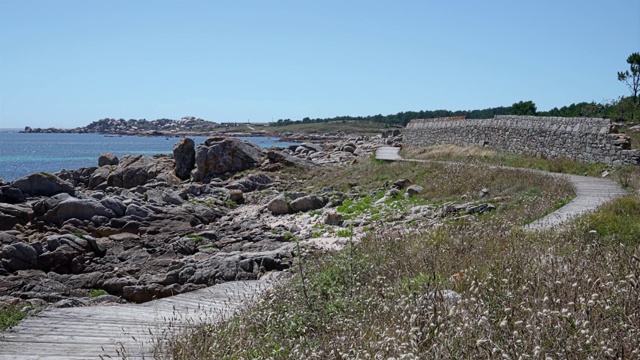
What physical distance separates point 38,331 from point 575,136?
1782 cm

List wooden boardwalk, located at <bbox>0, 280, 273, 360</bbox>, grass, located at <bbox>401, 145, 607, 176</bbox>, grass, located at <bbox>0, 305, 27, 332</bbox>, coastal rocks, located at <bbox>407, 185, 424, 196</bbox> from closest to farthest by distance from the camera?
wooden boardwalk, located at <bbox>0, 280, 273, 360</bbox> < grass, located at <bbox>0, 305, 27, 332</bbox> < coastal rocks, located at <bbox>407, 185, 424, 196</bbox> < grass, located at <bbox>401, 145, 607, 176</bbox>

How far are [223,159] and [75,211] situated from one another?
12.5 meters

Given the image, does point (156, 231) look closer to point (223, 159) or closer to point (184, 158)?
point (223, 159)

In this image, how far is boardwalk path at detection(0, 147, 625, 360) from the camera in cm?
762

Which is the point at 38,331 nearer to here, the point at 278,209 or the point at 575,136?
the point at 278,209

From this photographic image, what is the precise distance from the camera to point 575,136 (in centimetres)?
2098

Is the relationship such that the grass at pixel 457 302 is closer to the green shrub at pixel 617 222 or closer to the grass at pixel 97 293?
the green shrub at pixel 617 222

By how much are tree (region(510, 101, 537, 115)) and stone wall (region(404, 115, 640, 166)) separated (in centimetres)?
1216

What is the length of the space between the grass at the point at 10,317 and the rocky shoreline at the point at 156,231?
3.50 ft

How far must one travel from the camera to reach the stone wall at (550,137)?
19188 mm

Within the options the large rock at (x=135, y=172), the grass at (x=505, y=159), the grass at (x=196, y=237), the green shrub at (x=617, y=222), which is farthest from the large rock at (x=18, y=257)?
the large rock at (x=135, y=172)

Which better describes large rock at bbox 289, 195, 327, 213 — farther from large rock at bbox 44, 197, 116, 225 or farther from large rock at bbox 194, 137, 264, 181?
large rock at bbox 194, 137, 264, 181

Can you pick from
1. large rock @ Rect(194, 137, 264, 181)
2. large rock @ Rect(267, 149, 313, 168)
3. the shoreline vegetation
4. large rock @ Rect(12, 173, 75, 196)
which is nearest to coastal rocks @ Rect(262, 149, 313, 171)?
large rock @ Rect(267, 149, 313, 168)

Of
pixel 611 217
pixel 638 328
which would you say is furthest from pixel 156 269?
pixel 638 328
